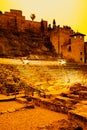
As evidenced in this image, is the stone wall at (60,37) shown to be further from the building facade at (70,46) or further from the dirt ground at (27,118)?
the dirt ground at (27,118)

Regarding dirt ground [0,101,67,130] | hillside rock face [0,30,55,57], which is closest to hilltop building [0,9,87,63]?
hillside rock face [0,30,55,57]

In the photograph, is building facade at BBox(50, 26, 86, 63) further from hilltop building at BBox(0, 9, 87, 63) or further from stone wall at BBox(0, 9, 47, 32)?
stone wall at BBox(0, 9, 47, 32)

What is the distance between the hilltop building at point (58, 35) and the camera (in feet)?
122

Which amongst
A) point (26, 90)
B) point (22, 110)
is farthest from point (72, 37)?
point (22, 110)

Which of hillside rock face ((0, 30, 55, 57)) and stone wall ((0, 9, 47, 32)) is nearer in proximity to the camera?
hillside rock face ((0, 30, 55, 57))

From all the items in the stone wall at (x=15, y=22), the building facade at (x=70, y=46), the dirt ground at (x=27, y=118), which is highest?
the stone wall at (x=15, y=22)

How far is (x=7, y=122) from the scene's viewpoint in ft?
29.3

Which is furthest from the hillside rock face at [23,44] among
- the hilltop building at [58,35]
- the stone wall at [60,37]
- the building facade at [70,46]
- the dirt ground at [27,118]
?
the dirt ground at [27,118]

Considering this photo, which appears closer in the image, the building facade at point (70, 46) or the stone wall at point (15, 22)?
the building facade at point (70, 46)

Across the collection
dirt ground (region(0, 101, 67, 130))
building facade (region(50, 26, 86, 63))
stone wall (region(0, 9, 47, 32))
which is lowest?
dirt ground (region(0, 101, 67, 130))

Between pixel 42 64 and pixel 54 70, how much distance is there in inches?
84.7

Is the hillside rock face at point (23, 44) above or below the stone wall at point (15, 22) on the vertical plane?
below

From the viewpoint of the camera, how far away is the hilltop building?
37.1 metres

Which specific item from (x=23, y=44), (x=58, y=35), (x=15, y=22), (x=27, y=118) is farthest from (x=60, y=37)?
(x=27, y=118)
